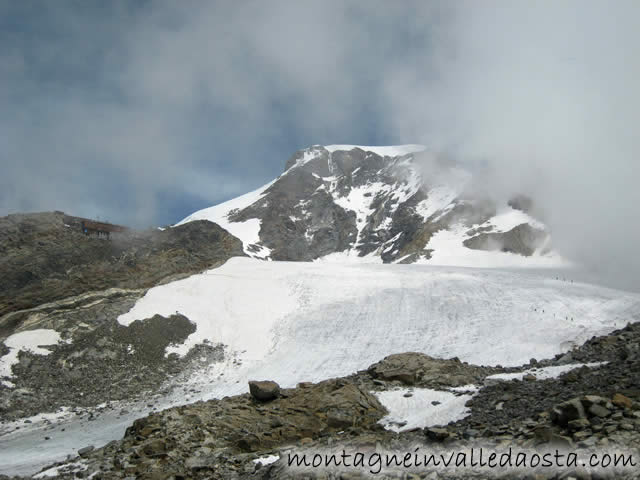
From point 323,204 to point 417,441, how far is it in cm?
14392

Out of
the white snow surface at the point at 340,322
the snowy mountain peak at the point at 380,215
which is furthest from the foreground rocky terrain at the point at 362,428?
the snowy mountain peak at the point at 380,215

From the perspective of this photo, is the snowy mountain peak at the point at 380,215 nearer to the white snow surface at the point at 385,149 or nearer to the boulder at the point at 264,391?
the white snow surface at the point at 385,149

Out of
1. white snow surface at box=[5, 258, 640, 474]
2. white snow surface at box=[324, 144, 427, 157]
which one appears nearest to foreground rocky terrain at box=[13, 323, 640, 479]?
white snow surface at box=[5, 258, 640, 474]

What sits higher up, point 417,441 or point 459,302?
point 459,302

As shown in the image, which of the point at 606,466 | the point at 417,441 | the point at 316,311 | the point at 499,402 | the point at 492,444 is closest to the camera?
the point at 606,466

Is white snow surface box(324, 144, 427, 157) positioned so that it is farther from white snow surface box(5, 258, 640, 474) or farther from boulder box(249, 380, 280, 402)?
boulder box(249, 380, 280, 402)

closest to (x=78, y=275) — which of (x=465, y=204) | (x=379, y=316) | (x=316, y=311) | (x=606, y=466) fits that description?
(x=316, y=311)

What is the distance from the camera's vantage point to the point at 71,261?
32.1 metres

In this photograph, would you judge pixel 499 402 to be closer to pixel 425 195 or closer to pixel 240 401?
pixel 240 401

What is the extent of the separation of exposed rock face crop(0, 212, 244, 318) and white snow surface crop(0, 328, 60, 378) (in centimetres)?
146

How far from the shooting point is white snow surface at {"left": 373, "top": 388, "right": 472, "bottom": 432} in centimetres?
1098

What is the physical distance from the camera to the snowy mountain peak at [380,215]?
308 feet

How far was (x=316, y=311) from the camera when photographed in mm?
30844

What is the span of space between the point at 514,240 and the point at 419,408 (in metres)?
89.5
